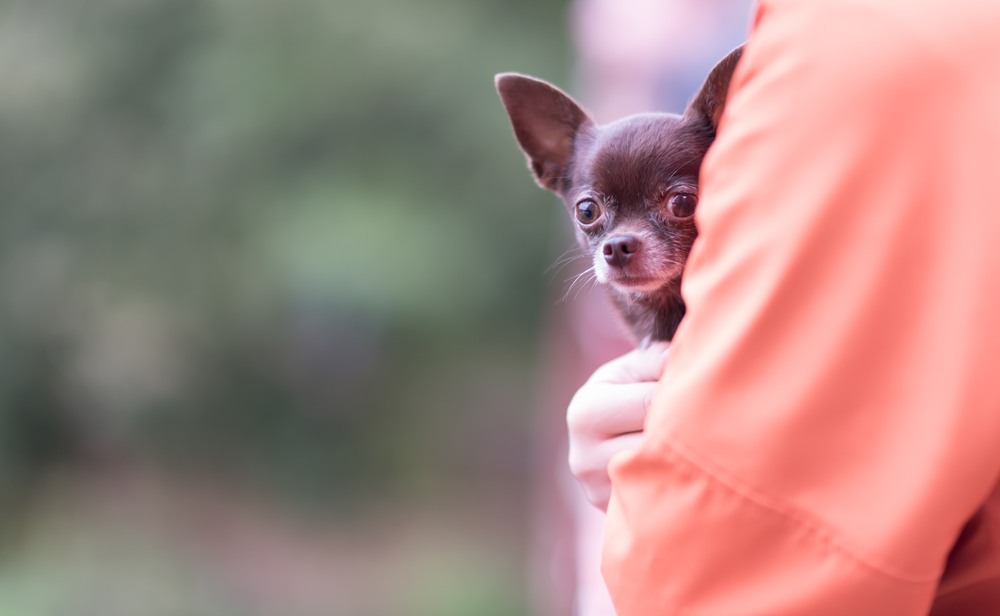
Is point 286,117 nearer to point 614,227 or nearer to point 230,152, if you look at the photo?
point 230,152

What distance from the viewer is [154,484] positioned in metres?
3.92

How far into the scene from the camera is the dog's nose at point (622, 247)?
1219 millimetres

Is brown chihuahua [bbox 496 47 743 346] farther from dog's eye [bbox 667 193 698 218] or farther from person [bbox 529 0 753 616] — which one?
person [bbox 529 0 753 616]

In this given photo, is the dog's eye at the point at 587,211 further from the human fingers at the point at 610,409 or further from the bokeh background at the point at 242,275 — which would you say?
the bokeh background at the point at 242,275

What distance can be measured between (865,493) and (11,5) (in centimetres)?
400

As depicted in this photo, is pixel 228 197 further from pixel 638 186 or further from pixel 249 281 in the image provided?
pixel 638 186

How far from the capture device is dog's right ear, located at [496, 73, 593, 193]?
142 cm

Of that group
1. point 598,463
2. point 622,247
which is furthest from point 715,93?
point 598,463

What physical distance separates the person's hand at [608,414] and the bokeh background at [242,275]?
2.30 meters

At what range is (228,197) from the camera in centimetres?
355

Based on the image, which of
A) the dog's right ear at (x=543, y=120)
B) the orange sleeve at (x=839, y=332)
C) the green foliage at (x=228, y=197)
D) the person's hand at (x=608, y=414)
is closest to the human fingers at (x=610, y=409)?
the person's hand at (x=608, y=414)

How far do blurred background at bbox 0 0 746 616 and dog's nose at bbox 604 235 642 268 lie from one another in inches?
75.2

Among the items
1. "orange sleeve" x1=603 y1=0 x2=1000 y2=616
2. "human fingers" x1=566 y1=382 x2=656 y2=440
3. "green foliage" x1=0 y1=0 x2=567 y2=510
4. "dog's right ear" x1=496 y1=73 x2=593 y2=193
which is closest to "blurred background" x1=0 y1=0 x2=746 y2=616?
"green foliage" x1=0 y1=0 x2=567 y2=510

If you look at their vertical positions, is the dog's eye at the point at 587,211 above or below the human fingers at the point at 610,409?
above
